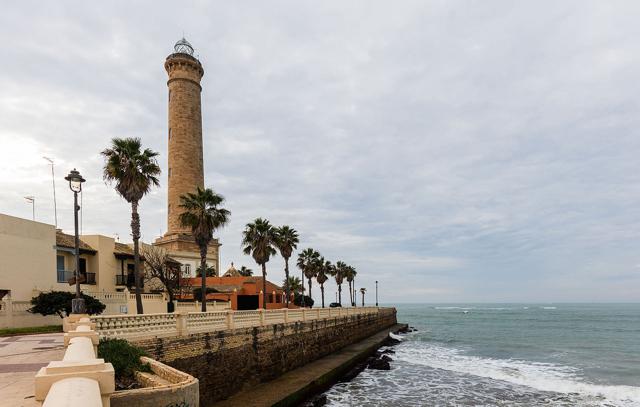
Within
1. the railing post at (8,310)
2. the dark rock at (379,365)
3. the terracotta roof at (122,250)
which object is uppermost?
the terracotta roof at (122,250)

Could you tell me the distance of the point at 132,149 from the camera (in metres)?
24.2

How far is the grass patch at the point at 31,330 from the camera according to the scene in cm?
2248

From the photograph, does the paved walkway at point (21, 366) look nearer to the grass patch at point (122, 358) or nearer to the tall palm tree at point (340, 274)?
the grass patch at point (122, 358)

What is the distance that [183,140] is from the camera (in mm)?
57188

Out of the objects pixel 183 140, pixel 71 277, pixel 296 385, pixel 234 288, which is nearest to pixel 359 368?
pixel 296 385

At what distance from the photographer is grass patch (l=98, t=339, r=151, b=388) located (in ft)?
29.8

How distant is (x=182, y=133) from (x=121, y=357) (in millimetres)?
51452

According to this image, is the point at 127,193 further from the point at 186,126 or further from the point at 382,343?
the point at 186,126

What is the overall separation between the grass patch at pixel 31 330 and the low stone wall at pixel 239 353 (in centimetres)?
1392

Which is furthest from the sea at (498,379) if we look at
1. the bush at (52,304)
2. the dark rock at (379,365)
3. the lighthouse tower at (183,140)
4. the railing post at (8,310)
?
the lighthouse tower at (183,140)

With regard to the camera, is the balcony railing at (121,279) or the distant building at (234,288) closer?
the balcony railing at (121,279)

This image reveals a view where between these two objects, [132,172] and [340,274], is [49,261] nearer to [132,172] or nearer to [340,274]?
[132,172]

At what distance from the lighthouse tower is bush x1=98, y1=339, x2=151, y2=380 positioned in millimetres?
45720

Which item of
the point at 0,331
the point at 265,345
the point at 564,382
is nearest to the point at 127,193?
the point at 0,331
